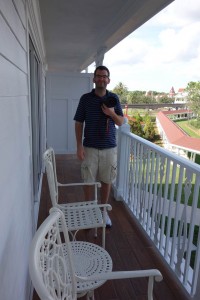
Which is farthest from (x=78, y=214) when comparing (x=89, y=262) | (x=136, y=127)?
(x=136, y=127)

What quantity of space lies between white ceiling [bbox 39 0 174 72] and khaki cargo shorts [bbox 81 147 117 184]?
4.80 ft

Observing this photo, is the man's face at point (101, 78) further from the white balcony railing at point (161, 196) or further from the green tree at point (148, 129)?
the green tree at point (148, 129)

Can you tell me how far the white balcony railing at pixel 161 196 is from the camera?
1.73 meters

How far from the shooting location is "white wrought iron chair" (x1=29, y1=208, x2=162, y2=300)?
2.55 ft

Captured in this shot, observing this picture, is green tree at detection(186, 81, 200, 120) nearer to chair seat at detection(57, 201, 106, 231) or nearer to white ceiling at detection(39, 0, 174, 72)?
white ceiling at detection(39, 0, 174, 72)

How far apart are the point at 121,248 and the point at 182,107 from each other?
607 inches

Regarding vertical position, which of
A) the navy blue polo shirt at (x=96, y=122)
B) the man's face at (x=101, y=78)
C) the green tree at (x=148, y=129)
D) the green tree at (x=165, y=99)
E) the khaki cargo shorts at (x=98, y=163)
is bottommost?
the green tree at (x=148, y=129)

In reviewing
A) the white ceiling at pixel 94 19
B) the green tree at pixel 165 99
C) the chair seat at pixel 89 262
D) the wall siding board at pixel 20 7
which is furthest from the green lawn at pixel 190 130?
the wall siding board at pixel 20 7

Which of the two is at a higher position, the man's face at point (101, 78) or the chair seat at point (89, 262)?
the man's face at point (101, 78)

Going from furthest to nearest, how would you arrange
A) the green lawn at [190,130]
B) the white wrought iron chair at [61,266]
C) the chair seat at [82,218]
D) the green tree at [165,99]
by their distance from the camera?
the green tree at [165,99] < the green lawn at [190,130] < the chair seat at [82,218] < the white wrought iron chair at [61,266]

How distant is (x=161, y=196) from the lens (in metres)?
2.26

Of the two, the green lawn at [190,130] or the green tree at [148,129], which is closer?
the green lawn at [190,130]

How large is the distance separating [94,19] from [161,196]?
227 cm

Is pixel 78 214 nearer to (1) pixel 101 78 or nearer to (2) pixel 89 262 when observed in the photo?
(2) pixel 89 262
